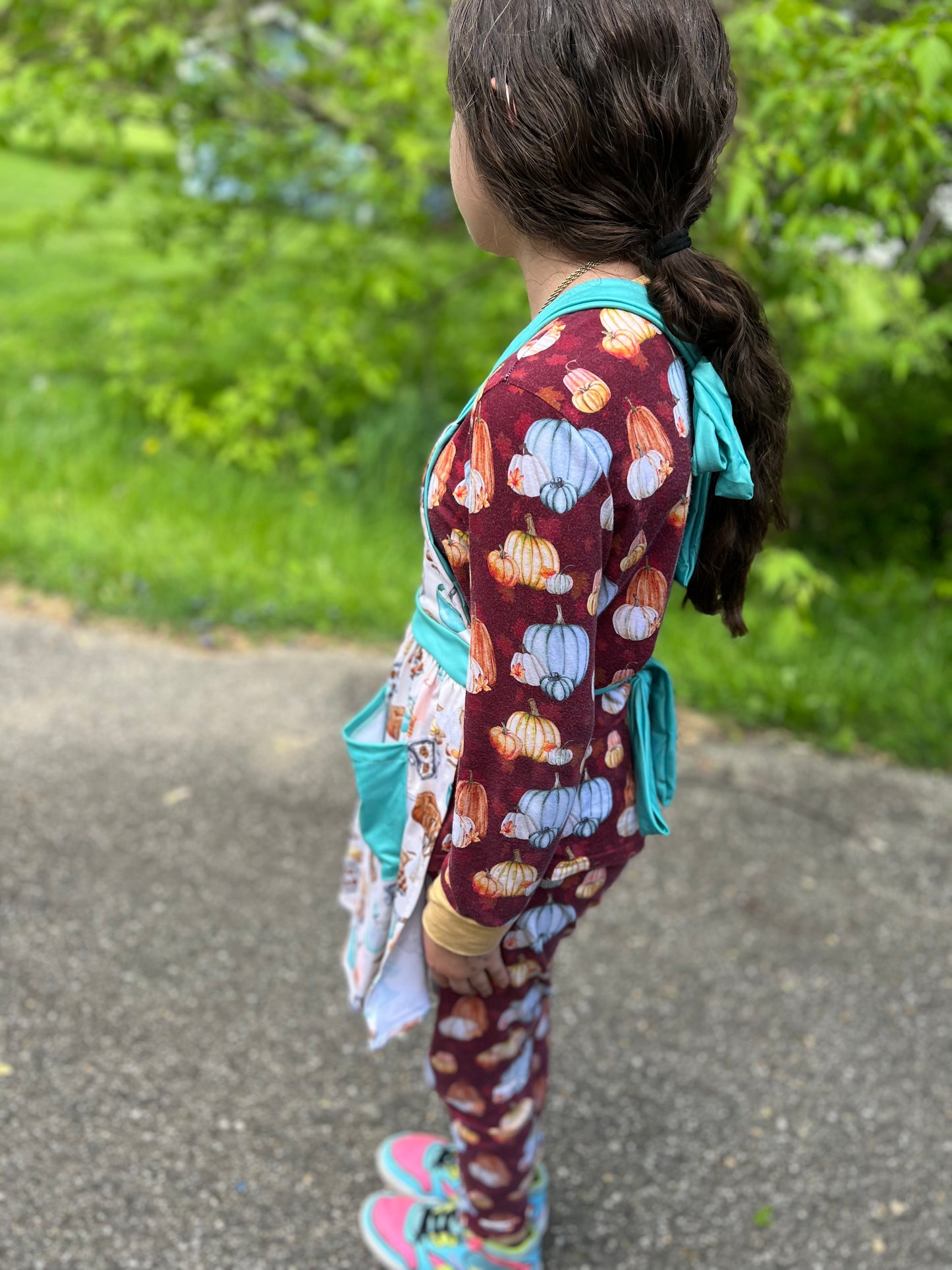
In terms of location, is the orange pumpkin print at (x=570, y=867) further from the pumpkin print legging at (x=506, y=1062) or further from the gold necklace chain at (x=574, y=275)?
the gold necklace chain at (x=574, y=275)

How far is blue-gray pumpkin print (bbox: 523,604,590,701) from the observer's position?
43.9 inches

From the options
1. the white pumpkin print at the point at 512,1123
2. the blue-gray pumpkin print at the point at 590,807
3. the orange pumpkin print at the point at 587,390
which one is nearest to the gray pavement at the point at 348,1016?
the white pumpkin print at the point at 512,1123

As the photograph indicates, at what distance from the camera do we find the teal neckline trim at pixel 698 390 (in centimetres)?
115

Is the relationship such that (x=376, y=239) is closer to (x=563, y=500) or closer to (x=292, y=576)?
(x=292, y=576)

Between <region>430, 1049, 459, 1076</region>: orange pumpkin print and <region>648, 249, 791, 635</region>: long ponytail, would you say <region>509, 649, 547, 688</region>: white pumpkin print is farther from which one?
<region>430, 1049, 459, 1076</region>: orange pumpkin print

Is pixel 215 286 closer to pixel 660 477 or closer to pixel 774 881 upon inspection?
pixel 774 881

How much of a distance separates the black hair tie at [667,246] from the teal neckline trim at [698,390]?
0.04m

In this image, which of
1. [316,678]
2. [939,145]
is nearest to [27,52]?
[316,678]

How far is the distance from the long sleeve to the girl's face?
23 centimetres

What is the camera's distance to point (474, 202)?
1189 mm

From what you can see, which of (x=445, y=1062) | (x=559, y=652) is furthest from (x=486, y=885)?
(x=445, y=1062)

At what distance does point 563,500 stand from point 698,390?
24cm

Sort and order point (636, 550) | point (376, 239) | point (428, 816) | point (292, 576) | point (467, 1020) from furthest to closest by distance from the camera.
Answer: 1. point (376, 239)
2. point (292, 576)
3. point (467, 1020)
4. point (428, 816)
5. point (636, 550)

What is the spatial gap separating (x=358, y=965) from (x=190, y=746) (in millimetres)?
1734
